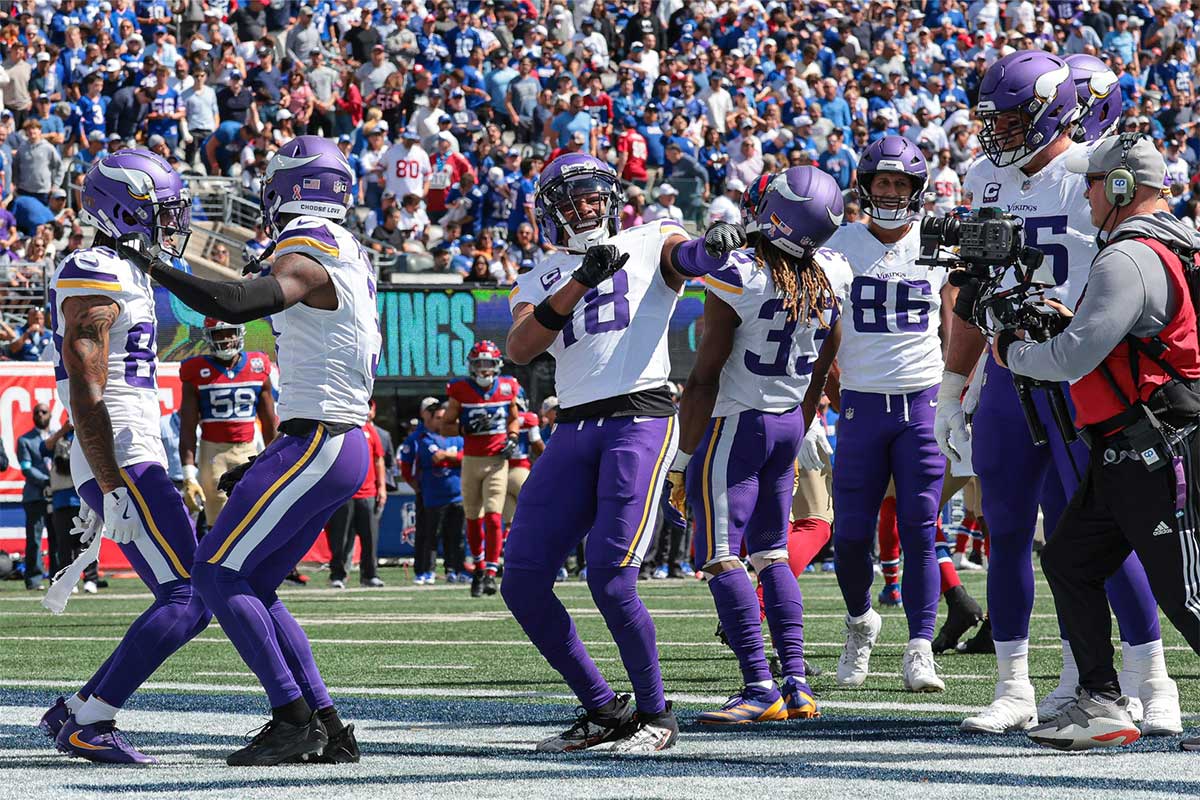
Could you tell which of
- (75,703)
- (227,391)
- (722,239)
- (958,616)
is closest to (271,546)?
(75,703)

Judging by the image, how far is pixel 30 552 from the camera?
51.6 ft

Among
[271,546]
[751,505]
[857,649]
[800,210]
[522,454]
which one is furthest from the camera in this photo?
[522,454]

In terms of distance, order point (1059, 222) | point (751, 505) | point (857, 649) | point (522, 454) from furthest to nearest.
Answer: point (522, 454) → point (857, 649) → point (751, 505) → point (1059, 222)

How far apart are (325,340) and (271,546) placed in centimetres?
63

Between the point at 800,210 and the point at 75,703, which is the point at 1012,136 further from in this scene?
the point at 75,703

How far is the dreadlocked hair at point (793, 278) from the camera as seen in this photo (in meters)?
6.39

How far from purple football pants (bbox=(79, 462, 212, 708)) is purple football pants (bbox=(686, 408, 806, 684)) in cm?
177

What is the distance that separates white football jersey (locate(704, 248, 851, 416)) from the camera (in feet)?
21.0

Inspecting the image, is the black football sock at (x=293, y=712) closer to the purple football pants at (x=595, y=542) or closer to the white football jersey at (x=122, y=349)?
the purple football pants at (x=595, y=542)

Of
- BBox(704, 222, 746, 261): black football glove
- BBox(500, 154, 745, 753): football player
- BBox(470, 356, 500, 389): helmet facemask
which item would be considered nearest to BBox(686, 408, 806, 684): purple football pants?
BBox(500, 154, 745, 753): football player

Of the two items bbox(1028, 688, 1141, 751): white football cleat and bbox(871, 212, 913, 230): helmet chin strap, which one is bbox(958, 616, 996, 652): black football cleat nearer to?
bbox(871, 212, 913, 230): helmet chin strap

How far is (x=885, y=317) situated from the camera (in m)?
7.39

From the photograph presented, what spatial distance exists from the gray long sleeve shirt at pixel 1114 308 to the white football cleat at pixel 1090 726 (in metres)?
0.91

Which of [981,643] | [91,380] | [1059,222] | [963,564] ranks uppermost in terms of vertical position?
[1059,222]
